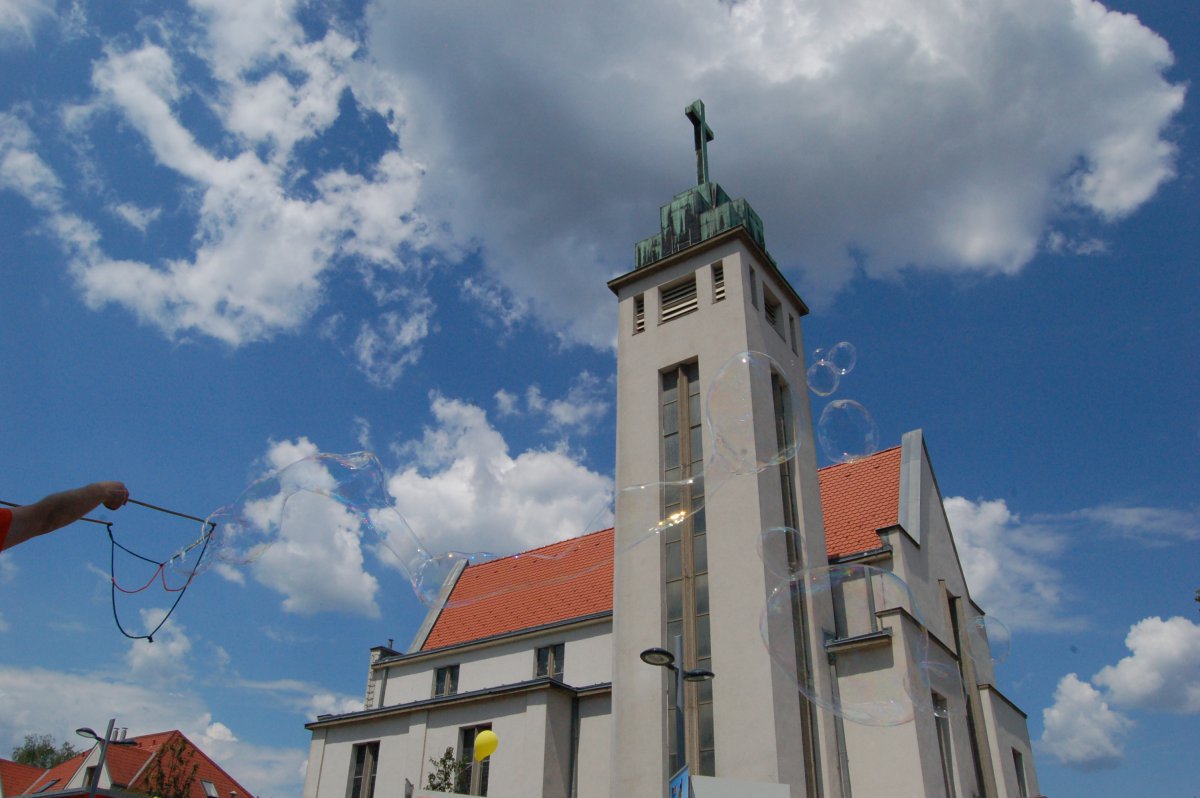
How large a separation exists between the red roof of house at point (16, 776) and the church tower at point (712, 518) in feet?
152

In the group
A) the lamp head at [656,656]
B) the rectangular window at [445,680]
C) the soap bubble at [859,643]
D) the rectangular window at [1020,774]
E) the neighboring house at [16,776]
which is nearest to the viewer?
the lamp head at [656,656]

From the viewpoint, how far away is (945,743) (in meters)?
21.8

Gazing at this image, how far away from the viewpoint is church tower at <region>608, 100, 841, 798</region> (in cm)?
1978

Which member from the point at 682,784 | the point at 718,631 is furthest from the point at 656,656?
the point at 718,631

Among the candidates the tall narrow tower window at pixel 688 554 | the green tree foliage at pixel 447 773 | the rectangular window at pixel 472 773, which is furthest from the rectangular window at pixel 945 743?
the green tree foliage at pixel 447 773

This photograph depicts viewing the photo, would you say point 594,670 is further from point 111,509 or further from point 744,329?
point 111,509

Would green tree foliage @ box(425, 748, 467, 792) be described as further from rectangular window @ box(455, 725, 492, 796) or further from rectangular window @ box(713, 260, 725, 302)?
rectangular window @ box(713, 260, 725, 302)

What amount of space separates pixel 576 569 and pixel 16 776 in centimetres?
4310

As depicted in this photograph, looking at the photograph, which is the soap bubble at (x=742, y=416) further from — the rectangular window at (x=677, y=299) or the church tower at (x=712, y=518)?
the rectangular window at (x=677, y=299)

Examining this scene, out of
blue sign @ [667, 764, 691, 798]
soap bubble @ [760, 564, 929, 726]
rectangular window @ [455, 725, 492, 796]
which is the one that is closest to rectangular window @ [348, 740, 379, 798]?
rectangular window @ [455, 725, 492, 796]

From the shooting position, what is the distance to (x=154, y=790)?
3350cm

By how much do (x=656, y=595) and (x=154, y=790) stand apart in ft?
84.8

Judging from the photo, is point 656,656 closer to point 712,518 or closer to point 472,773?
point 712,518

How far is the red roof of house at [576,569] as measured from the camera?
26.6 metres
